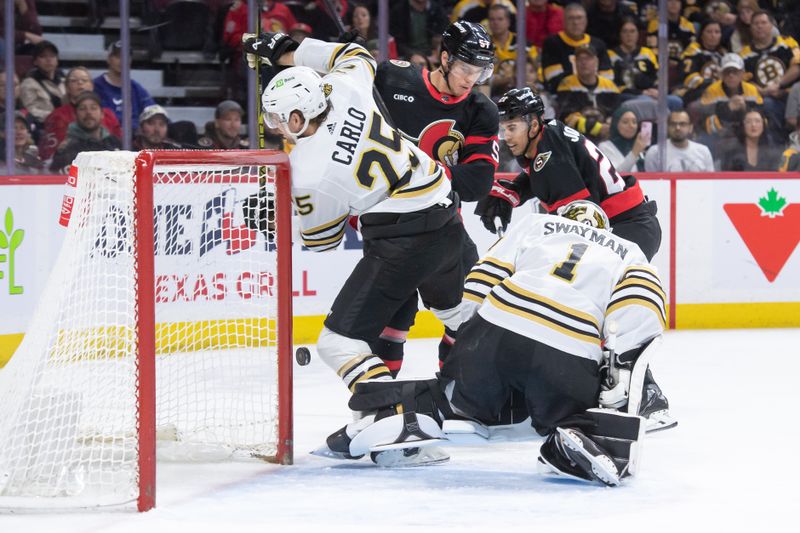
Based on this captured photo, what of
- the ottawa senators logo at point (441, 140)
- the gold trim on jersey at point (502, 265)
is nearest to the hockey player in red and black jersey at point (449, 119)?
the ottawa senators logo at point (441, 140)

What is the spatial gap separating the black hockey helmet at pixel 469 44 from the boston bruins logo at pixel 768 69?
11.1ft

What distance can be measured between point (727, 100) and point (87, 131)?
322 centimetres

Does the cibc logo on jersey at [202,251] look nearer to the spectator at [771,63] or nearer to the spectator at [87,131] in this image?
the spectator at [87,131]

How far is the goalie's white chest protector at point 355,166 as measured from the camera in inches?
122

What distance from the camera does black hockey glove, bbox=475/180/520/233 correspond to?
4254 mm

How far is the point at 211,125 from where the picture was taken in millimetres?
5715

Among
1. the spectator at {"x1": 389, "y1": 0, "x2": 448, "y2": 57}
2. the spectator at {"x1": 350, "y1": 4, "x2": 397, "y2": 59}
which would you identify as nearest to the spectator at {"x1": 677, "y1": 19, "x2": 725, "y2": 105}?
the spectator at {"x1": 389, "y1": 0, "x2": 448, "y2": 57}

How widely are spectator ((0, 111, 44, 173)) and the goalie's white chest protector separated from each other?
7.37ft

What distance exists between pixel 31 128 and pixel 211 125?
824mm

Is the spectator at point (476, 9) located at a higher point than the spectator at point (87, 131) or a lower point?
higher

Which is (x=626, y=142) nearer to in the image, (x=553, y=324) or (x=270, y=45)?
(x=270, y=45)

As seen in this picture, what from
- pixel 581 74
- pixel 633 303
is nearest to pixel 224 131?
pixel 581 74

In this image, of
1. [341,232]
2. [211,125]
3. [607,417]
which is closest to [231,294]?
[341,232]

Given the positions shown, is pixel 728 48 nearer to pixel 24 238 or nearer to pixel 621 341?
pixel 24 238
